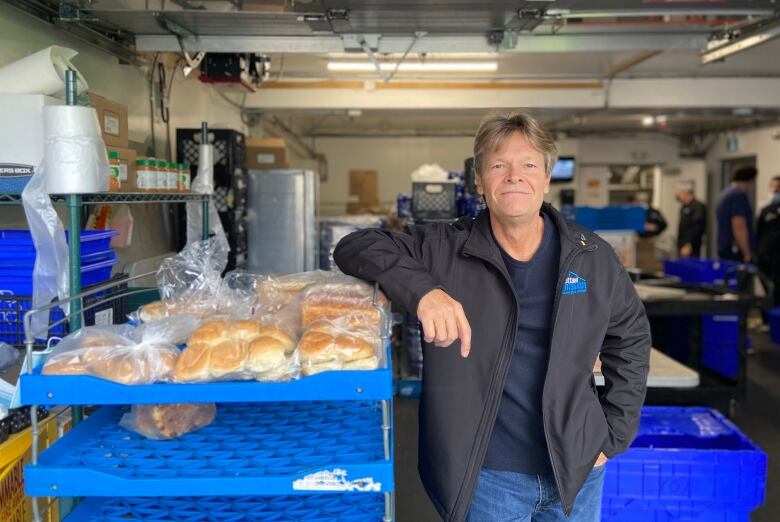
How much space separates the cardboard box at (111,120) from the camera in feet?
8.38

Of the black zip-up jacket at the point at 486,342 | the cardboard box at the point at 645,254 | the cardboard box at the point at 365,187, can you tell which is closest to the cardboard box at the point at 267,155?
the black zip-up jacket at the point at 486,342

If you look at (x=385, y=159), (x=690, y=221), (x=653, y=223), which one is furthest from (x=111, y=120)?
(x=385, y=159)

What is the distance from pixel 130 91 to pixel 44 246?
7.41ft

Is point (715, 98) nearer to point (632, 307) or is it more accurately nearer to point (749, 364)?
point (749, 364)

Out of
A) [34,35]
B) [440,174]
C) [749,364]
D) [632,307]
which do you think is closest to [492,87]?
[440,174]

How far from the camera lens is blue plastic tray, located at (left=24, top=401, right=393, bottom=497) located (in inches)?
52.4

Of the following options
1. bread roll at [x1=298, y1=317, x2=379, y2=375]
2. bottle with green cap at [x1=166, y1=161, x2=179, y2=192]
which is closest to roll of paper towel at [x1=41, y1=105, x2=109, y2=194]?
bread roll at [x1=298, y1=317, x2=379, y2=375]

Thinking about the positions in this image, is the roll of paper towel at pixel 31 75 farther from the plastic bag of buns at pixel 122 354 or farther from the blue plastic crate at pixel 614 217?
the blue plastic crate at pixel 614 217

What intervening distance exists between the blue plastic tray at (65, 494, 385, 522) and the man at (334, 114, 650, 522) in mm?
199

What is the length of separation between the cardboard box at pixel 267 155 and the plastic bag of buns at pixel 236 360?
516cm

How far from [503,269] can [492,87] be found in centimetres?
648

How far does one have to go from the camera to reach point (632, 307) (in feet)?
5.52

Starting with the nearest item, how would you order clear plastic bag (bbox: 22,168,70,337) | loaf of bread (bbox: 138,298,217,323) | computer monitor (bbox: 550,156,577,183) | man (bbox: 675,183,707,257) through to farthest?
loaf of bread (bbox: 138,298,217,323)
clear plastic bag (bbox: 22,168,70,337)
man (bbox: 675,183,707,257)
computer monitor (bbox: 550,156,577,183)

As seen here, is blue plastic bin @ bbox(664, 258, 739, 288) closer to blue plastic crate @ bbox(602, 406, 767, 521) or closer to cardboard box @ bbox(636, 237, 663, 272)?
cardboard box @ bbox(636, 237, 663, 272)
